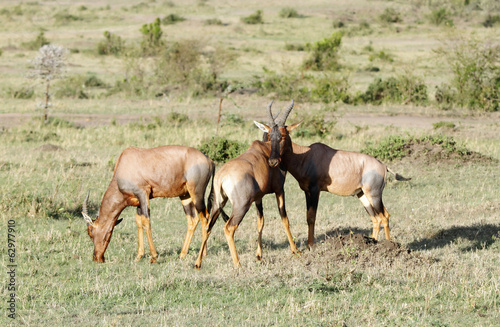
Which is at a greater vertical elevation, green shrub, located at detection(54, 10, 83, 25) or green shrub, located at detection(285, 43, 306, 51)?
green shrub, located at detection(285, 43, 306, 51)

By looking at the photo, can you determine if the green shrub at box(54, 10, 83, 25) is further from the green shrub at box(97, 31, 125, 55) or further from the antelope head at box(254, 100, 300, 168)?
the antelope head at box(254, 100, 300, 168)

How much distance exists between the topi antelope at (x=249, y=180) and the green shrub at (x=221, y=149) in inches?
261

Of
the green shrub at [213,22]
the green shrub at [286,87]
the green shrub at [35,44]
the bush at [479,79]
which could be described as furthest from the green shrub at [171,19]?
the bush at [479,79]

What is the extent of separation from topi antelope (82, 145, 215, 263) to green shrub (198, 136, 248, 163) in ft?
21.9

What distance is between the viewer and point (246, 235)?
1049cm

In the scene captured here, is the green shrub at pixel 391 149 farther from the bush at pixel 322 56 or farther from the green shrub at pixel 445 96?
the bush at pixel 322 56

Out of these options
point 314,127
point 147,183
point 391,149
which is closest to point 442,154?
point 391,149

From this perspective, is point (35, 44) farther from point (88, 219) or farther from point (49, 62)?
point (88, 219)

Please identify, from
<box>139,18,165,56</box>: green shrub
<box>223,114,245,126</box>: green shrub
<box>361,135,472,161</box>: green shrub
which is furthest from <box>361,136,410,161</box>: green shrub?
<box>139,18,165,56</box>: green shrub

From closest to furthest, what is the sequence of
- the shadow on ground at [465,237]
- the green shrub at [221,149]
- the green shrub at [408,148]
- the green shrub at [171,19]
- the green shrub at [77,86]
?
1. the shadow on ground at [465,237]
2. the green shrub at [221,149]
3. the green shrub at [408,148]
4. the green shrub at [77,86]
5. the green shrub at [171,19]

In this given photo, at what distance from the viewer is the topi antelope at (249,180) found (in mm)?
8141

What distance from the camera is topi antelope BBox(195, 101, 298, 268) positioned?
26.7ft

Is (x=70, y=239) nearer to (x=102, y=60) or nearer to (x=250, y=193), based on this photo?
(x=250, y=193)

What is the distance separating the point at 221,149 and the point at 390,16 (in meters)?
51.8
